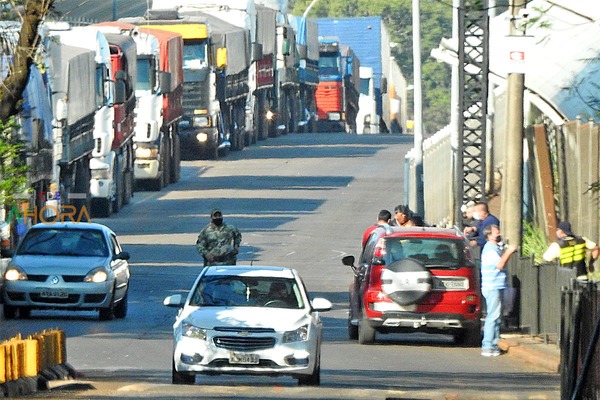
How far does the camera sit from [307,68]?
7619cm

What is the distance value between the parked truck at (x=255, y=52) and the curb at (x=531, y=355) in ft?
123

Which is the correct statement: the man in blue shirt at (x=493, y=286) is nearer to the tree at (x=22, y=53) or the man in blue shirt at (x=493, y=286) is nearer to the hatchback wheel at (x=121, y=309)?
the hatchback wheel at (x=121, y=309)

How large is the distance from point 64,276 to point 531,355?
676cm

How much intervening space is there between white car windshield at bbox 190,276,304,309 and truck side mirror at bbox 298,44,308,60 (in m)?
58.5

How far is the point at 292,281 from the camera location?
1627 centimetres

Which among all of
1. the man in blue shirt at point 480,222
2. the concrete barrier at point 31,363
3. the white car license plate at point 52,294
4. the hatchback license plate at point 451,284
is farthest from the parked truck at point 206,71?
the concrete barrier at point 31,363

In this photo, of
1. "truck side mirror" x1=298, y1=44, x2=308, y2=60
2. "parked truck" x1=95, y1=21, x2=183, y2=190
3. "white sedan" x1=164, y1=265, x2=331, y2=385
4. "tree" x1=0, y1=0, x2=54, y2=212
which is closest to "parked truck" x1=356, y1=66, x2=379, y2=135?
"truck side mirror" x1=298, y1=44, x2=308, y2=60

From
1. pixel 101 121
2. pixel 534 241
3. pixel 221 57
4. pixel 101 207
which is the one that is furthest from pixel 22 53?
pixel 221 57

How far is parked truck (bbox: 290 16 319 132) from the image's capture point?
248 feet

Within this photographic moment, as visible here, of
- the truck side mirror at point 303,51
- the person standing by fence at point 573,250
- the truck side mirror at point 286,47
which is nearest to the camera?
the person standing by fence at point 573,250

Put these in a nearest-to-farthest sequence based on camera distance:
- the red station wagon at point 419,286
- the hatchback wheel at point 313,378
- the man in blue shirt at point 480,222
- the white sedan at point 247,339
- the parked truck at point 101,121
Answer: the white sedan at point 247,339
the hatchback wheel at point 313,378
the red station wagon at point 419,286
the man in blue shirt at point 480,222
the parked truck at point 101,121

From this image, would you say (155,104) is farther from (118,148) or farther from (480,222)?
(480,222)

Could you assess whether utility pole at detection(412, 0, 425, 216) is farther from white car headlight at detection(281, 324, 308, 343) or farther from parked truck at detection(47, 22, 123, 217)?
white car headlight at detection(281, 324, 308, 343)

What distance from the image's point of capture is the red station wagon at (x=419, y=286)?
20.0m
